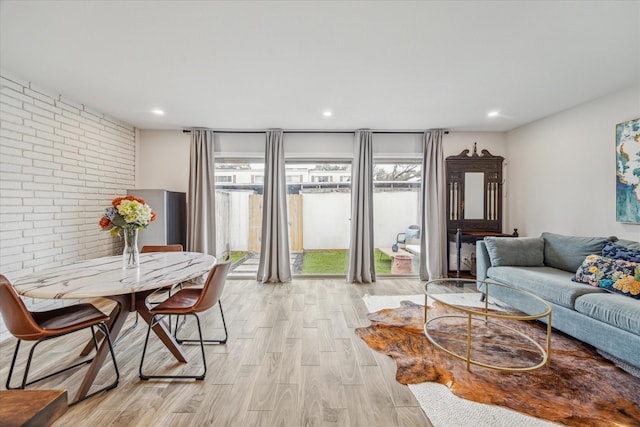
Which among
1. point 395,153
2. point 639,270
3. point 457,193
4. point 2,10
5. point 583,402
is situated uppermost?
point 2,10

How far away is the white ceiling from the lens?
174 cm

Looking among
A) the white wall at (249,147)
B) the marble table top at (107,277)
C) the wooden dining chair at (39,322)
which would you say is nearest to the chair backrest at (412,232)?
the white wall at (249,147)

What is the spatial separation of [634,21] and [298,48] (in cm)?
232

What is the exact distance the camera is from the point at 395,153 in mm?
4438

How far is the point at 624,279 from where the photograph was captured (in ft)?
7.39

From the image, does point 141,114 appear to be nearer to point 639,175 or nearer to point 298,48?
point 298,48

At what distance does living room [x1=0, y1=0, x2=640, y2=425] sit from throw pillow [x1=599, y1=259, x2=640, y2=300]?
860mm

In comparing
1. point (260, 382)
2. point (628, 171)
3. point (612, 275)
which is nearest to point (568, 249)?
point (612, 275)

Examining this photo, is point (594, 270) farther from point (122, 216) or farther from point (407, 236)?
point (122, 216)

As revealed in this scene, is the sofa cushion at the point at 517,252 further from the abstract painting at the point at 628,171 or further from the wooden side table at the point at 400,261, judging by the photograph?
the wooden side table at the point at 400,261

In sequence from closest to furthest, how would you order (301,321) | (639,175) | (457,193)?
(639,175)
(301,321)
(457,193)

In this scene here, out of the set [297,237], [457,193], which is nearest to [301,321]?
[297,237]

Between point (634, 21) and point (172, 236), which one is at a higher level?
point (634, 21)

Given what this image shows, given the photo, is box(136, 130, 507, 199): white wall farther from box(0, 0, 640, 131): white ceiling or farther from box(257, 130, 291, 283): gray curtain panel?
box(0, 0, 640, 131): white ceiling
